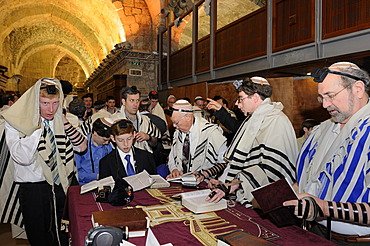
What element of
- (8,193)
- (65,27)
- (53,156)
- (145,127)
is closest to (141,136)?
(145,127)

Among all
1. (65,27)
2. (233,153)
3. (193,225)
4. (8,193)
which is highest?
(65,27)

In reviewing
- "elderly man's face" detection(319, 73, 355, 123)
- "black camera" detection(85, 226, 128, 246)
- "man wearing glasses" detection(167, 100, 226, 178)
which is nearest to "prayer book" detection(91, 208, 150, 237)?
"black camera" detection(85, 226, 128, 246)

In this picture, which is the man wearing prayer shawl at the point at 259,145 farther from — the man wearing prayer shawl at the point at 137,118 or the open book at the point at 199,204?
the man wearing prayer shawl at the point at 137,118

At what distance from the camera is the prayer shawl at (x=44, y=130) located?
9.16 ft

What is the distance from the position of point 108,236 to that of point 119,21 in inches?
520

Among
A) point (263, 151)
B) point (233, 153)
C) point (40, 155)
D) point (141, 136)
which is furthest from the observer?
point (141, 136)

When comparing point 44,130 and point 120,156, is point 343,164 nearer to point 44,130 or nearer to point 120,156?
point 120,156

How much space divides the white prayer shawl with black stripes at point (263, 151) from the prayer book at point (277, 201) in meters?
0.54

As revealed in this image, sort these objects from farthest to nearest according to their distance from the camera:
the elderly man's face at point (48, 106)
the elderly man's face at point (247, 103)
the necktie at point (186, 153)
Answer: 1. the necktie at point (186, 153)
2. the elderly man's face at point (48, 106)
3. the elderly man's face at point (247, 103)

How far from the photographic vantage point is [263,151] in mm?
2531

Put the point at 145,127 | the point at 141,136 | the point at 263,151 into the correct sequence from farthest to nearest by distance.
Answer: the point at 145,127
the point at 141,136
the point at 263,151

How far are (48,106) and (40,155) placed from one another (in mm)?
494

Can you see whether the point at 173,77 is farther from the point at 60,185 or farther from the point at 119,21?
the point at 60,185

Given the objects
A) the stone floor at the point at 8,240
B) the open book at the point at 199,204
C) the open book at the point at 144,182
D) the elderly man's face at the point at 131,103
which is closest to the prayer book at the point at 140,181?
the open book at the point at 144,182
